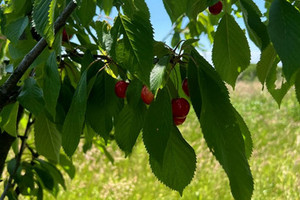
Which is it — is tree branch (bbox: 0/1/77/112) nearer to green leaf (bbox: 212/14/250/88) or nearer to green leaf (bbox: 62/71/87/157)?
green leaf (bbox: 62/71/87/157)

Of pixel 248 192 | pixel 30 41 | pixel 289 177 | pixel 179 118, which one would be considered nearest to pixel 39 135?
pixel 30 41

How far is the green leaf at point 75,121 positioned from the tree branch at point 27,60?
0.16 m

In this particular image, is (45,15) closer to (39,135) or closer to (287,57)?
(287,57)

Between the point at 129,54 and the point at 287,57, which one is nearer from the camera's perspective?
the point at 287,57

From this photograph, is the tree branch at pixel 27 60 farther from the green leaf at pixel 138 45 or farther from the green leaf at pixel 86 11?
the green leaf at pixel 138 45

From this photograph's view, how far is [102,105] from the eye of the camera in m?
0.85

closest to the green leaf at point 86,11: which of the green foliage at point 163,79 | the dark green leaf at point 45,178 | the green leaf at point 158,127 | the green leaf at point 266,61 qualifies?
the green foliage at point 163,79

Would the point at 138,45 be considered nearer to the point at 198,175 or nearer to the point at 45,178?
the point at 45,178

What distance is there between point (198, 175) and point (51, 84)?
3.14 meters

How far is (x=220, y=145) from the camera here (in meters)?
0.58

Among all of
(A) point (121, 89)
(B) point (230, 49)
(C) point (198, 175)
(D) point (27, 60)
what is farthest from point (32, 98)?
(C) point (198, 175)

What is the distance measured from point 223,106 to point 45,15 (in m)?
0.32

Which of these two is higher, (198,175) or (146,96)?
(146,96)

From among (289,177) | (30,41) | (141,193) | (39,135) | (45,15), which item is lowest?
(289,177)
